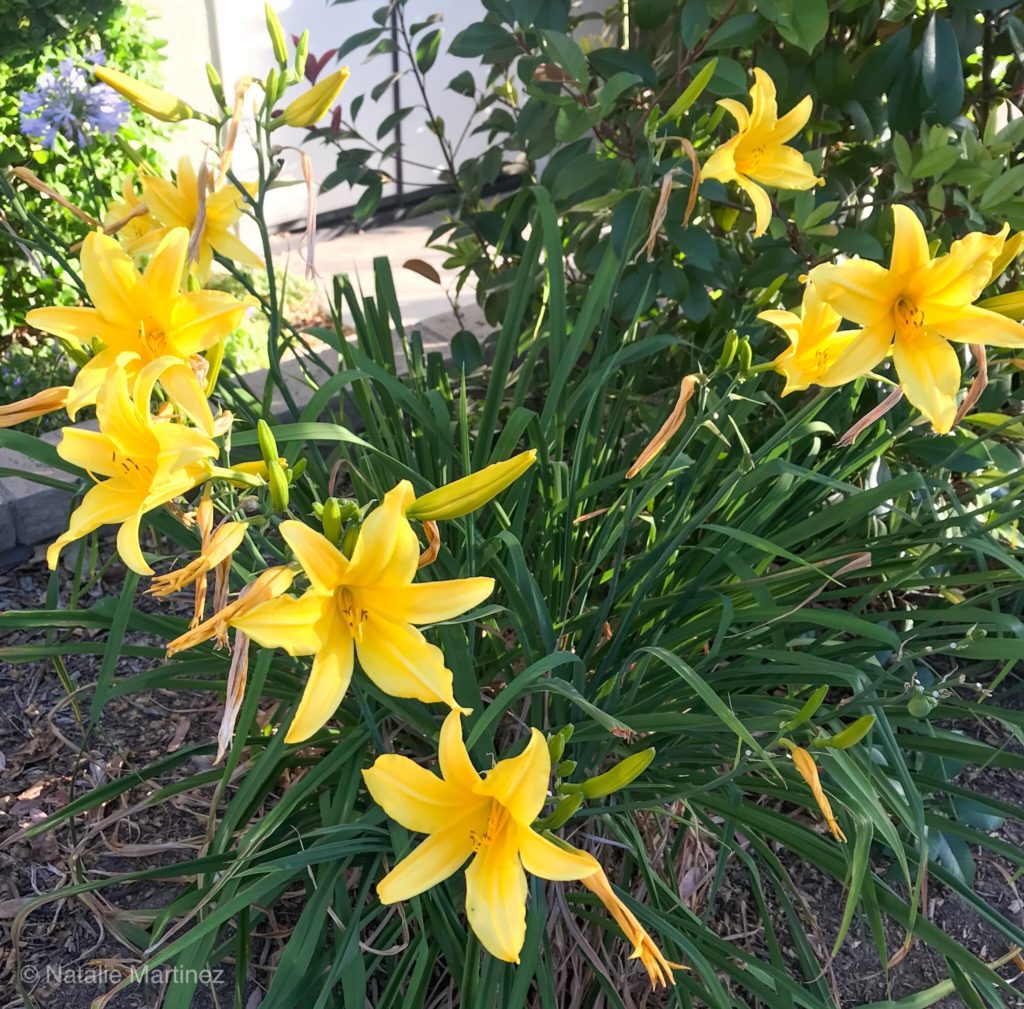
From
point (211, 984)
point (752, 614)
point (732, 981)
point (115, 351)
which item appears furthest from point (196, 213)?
point (732, 981)

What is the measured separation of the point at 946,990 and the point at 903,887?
1.16ft

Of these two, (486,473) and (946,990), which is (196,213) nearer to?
(486,473)

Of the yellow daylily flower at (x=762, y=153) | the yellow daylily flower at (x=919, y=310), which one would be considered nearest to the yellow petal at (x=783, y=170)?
the yellow daylily flower at (x=762, y=153)

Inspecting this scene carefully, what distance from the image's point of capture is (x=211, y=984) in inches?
49.6

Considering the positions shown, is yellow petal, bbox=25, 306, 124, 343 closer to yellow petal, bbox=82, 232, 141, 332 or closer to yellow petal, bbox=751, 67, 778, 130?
yellow petal, bbox=82, 232, 141, 332

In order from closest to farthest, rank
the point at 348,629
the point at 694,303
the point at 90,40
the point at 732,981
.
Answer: the point at 348,629, the point at 732,981, the point at 694,303, the point at 90,40

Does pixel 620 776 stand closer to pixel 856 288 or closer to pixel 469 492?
pixel 469 492

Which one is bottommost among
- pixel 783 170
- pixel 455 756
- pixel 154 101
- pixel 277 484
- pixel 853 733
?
pixel 853 733

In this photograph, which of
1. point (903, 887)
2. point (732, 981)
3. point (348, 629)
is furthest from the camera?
point (903, 887)

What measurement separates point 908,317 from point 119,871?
1.39 meters

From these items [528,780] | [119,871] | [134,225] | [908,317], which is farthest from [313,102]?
[119,871]

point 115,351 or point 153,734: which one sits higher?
point 115,351

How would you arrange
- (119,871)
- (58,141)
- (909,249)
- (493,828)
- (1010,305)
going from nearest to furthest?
(493,828) < (909,249) < (1010,305) < (119,871) < (58,141)

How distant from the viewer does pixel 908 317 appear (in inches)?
39.4
